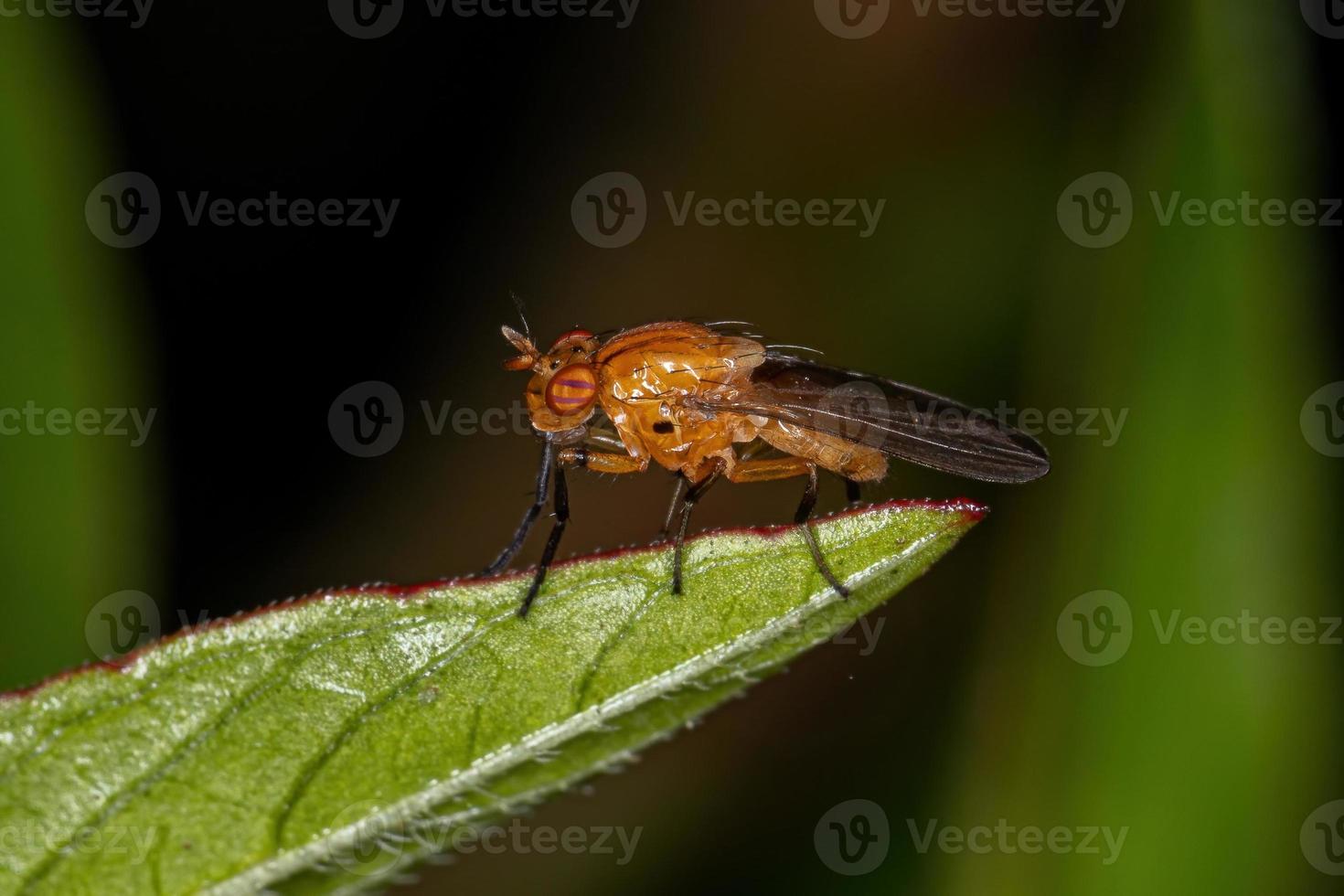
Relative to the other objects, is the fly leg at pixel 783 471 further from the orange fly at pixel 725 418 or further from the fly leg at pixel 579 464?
the fly leg at pixel 579 464

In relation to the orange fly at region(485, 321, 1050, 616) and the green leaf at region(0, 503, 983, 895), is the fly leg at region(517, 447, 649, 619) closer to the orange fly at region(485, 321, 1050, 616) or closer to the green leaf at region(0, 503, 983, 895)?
the orange fly at region(485, 321, 1050, 616)

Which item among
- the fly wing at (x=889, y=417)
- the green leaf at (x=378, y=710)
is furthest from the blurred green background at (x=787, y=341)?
the green leaf at (x=378, y=710)

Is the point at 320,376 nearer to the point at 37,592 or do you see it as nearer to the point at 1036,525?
the point at 37,592

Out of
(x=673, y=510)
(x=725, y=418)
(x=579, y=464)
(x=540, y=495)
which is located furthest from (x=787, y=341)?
(x=540, y=495)

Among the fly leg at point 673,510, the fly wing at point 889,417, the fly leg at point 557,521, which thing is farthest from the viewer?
the fly leg at point 673,510

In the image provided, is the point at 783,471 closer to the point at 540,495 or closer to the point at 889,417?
the point at 889,417
